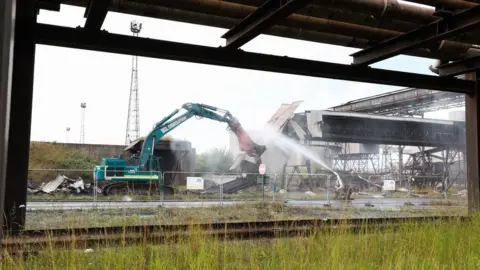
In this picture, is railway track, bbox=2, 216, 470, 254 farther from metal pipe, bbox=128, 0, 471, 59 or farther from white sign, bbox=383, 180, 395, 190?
white sign, bbox=383, 180, 395, 190

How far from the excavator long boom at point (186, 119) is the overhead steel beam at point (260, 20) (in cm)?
1435

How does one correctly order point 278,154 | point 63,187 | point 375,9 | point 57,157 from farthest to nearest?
1. point 57,157
2. point 278,154
3. point 63,187
4. point 375,9

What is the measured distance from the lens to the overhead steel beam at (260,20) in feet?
17.0

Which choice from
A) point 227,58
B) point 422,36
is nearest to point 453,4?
point 422,36

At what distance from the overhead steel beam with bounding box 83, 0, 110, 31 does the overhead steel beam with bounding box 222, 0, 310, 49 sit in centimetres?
190

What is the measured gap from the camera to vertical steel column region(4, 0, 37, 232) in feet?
17.2

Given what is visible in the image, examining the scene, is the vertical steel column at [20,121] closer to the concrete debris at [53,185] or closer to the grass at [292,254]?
the grass at [292,254]

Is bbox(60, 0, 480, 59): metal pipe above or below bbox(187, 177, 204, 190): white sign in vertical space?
above

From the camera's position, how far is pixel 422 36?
6.51 meters

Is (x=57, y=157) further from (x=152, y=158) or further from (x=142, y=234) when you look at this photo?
(x=142, y=234)

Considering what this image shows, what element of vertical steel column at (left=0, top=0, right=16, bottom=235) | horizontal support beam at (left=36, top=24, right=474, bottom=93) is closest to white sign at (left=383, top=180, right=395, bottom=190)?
horizontal support beam at (left=36, top=24, right=474, bottom=93)

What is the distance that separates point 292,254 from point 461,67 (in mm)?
5889

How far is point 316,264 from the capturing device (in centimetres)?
398

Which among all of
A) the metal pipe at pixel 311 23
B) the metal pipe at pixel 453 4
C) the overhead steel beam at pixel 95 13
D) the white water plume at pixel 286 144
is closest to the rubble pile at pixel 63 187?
the white water plume at pixel 286 144
